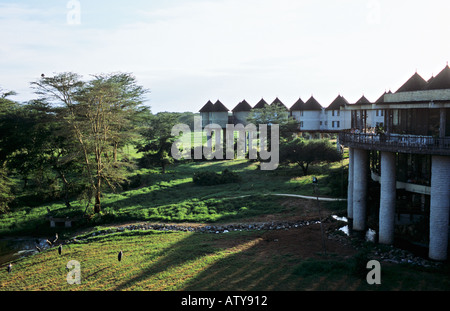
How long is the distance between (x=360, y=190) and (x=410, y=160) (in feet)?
11.9

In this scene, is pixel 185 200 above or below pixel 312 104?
below

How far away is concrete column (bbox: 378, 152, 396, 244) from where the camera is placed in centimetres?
2133

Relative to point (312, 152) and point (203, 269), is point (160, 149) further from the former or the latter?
point (203, 269)

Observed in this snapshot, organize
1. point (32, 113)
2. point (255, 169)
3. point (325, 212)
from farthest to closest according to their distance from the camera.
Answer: point (255, 169) → point (32, 113) → point (325, 212)

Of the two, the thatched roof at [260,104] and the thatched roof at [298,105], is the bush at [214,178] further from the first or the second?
the thatched roof at [260,104]

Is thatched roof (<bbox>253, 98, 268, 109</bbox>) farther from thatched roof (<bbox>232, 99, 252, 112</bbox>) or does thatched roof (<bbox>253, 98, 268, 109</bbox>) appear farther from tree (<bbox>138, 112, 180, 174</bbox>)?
tree (<bbox>138, 112, 180, 174</bbox>)

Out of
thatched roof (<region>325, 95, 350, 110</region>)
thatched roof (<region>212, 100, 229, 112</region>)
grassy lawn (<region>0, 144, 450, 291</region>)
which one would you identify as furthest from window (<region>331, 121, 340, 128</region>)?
grassy lawn (<region>0, 144, 450, 291</region>)

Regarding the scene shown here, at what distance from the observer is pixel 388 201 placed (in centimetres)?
2133

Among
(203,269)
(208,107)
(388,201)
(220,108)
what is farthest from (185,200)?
(208,107)

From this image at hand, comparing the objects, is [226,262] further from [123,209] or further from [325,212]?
[123,209]

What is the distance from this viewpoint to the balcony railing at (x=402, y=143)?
18.5 metres

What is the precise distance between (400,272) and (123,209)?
25132 millimetres
